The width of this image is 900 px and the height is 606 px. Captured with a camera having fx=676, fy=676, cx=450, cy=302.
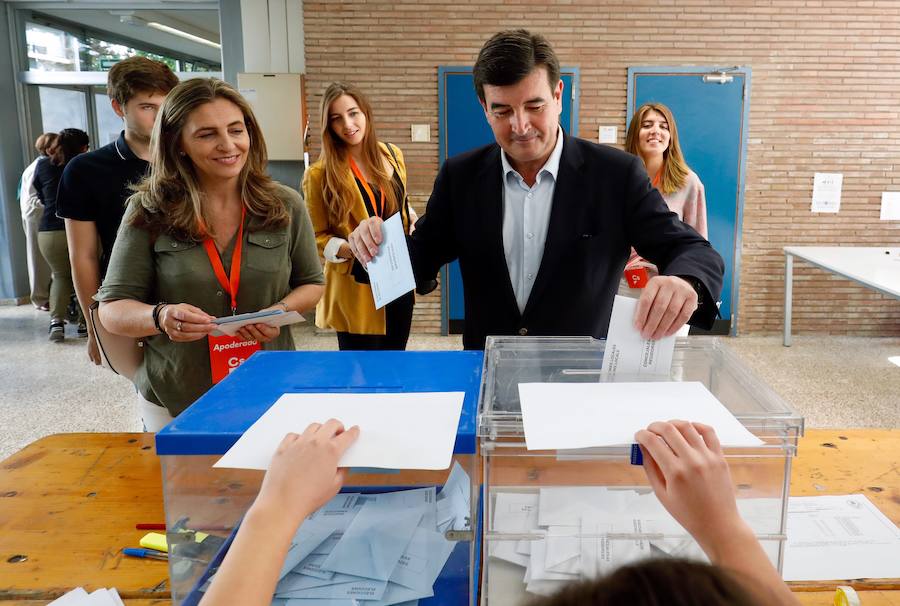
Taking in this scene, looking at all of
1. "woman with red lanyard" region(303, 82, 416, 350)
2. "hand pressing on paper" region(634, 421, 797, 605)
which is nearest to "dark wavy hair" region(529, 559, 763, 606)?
"hand pressing on paper" region(634, 421, 797, 605)

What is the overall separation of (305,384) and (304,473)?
430 millimetres

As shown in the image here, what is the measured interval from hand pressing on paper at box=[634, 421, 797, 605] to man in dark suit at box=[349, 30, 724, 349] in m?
0.97

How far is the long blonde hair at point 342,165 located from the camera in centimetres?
325

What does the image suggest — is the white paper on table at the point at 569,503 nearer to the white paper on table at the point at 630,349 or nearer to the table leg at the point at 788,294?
the white paper on table at the point at 630,349

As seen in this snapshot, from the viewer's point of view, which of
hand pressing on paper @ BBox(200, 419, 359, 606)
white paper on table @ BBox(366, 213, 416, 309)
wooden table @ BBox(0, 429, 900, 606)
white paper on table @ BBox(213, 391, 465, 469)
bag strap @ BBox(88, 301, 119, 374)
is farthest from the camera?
bag strap @ BBox(88, 301, 119, 374)

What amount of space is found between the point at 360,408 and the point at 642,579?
26.3 inches

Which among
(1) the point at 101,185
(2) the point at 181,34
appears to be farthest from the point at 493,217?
(2) the point at 181,34

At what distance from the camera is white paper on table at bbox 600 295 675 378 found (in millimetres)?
1207

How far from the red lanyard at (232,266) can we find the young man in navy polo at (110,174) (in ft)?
1.80

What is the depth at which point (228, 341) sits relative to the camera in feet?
6.47

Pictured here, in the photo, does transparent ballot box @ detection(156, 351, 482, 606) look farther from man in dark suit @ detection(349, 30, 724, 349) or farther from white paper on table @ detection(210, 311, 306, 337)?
man in dark suit @ detection(349, 30, 724, 349)

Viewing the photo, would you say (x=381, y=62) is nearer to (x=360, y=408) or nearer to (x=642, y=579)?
(x=360, y=408)

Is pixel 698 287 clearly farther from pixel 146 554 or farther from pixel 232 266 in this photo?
pixel 232 266

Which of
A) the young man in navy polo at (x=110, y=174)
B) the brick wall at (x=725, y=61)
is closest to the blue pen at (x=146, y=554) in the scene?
the young man in navy polo at (x=110, y=174)
